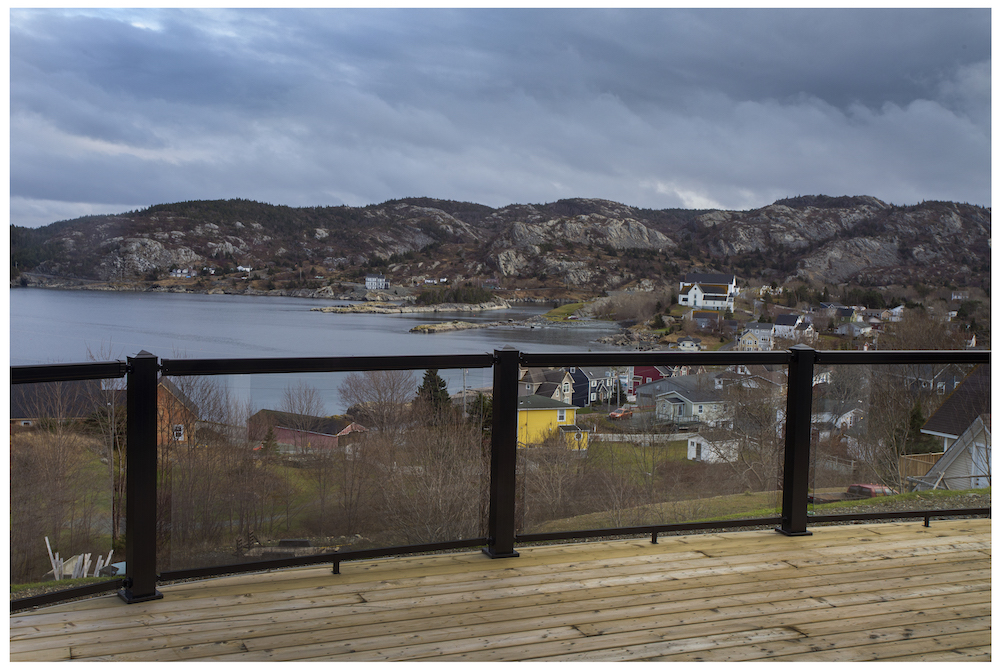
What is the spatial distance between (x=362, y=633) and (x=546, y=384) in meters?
1.09

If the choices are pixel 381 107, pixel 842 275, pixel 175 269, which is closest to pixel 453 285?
pixel 175 269

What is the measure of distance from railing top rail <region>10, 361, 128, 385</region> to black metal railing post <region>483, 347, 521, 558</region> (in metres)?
1.24

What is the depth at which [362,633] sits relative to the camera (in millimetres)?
1997

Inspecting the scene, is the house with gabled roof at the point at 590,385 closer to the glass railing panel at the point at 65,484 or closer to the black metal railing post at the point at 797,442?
the black metal railing post at the point at 797,442

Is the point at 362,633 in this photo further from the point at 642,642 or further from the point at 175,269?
the point at 175,269

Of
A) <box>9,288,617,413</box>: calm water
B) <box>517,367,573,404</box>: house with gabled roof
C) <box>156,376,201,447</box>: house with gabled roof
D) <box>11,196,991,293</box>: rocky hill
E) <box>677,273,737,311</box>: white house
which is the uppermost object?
<box>11,196,991,293</box>: rocky hill

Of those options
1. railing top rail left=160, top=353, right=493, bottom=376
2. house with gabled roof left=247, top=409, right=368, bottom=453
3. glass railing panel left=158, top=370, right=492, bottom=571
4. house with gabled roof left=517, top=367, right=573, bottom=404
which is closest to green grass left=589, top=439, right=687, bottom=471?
house with gabled roof left=517, top=367, right=573, bottom=404

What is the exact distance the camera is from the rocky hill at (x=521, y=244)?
22.4m

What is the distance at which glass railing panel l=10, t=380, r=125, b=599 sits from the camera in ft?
6.77

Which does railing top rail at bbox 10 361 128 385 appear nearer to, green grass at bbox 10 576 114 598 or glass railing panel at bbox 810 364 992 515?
green grass at bbox 10 576 114 598

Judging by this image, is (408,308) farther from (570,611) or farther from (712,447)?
(570,611)

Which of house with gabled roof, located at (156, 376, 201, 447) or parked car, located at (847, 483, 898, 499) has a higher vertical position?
house with gabled roof, located at (156, 376, 201, 447)

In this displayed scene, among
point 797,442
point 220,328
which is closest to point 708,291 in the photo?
point 220,328

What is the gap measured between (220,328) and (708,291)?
60.7 feet
